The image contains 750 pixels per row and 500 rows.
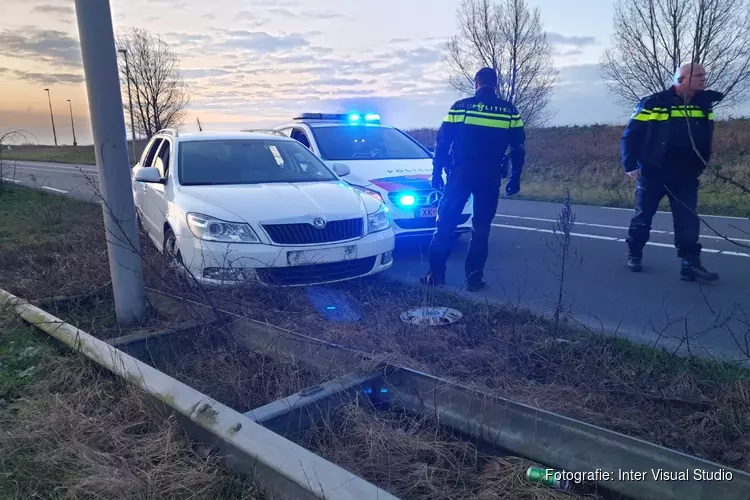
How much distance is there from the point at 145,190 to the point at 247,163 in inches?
53.1

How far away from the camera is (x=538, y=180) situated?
21.6 m

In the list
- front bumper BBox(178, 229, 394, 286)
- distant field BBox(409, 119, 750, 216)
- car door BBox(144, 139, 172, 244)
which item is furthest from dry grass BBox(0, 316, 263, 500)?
distant field BBox(409, 119, 750, 216)

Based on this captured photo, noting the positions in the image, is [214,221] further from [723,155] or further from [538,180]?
[723,155]

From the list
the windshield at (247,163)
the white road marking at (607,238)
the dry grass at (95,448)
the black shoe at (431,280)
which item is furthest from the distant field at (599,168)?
the dry grass at (95,448)

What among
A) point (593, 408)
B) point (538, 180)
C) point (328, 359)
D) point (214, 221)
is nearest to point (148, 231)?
point (214, 221)

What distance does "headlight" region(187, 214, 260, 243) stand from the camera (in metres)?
4.97

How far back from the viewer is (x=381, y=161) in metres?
7.95

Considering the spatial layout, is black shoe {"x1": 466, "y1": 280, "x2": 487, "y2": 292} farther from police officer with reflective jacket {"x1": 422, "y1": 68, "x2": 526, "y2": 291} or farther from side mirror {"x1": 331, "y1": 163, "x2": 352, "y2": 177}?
side mirror {"x1": 331, "y1": 163, "x2": 352, "y2": 177}

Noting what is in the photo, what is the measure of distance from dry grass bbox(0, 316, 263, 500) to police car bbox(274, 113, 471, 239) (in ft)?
14.0

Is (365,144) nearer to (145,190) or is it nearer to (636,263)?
(145,190)

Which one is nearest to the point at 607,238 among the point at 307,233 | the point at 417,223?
the point at 417,223

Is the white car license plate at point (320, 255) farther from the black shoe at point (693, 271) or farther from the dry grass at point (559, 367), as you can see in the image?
the black shoe at point (693, 271)

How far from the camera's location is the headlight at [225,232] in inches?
196

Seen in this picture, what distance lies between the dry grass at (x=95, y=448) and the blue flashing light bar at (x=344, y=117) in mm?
6282
